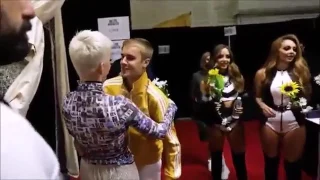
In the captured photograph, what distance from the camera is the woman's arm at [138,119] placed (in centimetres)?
204

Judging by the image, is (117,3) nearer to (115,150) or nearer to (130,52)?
(130,52)

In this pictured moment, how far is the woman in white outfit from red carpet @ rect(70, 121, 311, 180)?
2.02 feet

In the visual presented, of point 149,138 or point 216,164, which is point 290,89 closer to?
point 216,164

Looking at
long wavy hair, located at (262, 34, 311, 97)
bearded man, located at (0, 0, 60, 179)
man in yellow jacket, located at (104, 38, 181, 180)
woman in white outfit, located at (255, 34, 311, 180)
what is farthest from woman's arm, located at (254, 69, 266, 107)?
bearded man, located at (0, 0, 60, 179)

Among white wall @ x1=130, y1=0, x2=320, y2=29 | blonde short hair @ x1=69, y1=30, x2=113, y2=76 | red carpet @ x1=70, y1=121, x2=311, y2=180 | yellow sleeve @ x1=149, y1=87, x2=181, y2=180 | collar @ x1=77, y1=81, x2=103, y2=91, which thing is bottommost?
red carpet @ x1=70, y1=121, x2=311, y2=180

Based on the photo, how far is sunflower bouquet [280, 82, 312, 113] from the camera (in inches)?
118

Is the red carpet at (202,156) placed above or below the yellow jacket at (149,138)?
below

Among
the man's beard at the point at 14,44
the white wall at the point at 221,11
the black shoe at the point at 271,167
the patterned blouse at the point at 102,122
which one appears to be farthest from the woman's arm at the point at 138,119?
the white wall at the point at 221,11

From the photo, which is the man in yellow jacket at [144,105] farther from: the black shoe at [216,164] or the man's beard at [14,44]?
the black shoe at [216,164]

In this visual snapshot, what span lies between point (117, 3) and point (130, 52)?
1960 millimetres

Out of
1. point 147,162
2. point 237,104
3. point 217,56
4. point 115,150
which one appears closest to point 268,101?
point 237,104

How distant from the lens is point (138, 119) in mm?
2059

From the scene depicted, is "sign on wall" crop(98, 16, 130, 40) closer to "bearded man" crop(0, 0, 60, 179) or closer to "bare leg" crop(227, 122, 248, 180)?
"bare leg" crop(227, 122, 248, 180)

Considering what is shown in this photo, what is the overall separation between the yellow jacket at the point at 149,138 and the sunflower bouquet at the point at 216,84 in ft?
2.73
